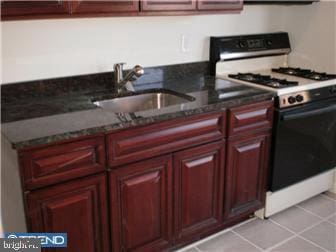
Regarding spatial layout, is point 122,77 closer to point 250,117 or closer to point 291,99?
point 250,117

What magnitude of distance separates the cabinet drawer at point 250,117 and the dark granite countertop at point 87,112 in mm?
47

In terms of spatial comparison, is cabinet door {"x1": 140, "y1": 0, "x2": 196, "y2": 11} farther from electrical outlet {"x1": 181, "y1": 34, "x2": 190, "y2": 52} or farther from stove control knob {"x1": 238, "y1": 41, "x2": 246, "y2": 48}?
stove control knob {"x1": 238, "y1": 41, "x2": 246, "y2": 48}

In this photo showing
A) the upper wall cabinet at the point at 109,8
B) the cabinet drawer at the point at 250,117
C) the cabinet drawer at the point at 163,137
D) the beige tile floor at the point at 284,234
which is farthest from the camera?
the beige tile floor at the point at 284,234

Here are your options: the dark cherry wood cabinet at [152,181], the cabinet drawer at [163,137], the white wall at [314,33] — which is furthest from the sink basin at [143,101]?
the white wall at [314,33]

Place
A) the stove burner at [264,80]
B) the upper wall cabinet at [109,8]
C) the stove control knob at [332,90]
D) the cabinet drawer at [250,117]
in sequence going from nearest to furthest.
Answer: the upper wall cabinet at [109,8]
the cabinet drawer at [250,117]
the stove burner at [264,80]
the stove control knob at [332,90]

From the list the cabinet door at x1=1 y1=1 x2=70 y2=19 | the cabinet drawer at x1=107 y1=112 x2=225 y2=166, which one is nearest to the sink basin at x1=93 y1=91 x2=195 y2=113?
the cabinet drawer at x1=107 y1=112 x2=225 y2=166

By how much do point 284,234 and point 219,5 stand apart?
1.53 m

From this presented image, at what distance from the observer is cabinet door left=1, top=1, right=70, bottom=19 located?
1654 millimetres

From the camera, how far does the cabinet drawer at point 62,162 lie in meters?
1.58

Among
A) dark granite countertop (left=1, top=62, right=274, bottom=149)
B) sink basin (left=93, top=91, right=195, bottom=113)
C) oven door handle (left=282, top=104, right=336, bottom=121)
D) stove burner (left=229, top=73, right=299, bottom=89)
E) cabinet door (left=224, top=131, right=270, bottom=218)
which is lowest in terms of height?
cabinet door (left=224, top=131, right=270, bottom=218)

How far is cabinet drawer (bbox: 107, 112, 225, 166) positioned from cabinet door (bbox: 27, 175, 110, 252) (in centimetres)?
16

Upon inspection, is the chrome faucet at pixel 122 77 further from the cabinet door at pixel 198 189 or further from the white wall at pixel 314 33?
the white wall at pixel 314 33

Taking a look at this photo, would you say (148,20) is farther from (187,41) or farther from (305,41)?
(305,41)

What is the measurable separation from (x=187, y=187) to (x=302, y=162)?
980 millimetres
